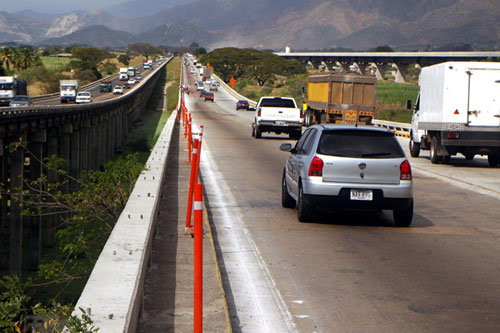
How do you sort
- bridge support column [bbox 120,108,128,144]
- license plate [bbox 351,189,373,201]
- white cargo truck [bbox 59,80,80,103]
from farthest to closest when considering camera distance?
white cargo truck [bbox 59,80,80,103]
bridge support column [bbox 120,108,128,144]
license plate [bbox 351,189,373,201]

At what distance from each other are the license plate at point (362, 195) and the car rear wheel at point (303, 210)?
0.76m

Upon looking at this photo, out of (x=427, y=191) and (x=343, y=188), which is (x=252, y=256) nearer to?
(x=343, y=188)

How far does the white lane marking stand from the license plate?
183cm

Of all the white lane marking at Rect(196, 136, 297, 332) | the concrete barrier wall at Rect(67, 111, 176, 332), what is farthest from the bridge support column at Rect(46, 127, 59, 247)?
the concrete barrier wall at Rect(67, 111, 176, 332)

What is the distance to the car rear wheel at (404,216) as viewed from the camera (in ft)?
41.7

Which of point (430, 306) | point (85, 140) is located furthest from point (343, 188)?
point (85, 140)

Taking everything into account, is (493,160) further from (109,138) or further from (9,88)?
(9,88)

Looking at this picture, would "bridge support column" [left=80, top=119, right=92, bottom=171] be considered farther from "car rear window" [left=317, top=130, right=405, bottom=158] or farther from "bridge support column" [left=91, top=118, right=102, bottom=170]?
"car rear window" [left=317, top=130, right=405, bottom=158]

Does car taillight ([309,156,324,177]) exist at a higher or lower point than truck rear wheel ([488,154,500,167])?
higher

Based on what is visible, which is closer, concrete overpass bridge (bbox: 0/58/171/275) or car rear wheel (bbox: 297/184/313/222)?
car rear wheel (bbox: 297/184/313/222)

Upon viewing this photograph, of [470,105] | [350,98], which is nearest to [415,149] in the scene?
[470,105]

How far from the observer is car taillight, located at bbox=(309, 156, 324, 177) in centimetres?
1252

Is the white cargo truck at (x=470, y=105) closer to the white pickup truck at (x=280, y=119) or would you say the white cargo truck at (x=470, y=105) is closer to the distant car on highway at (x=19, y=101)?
the white pickup truck at (x=280, y=119)

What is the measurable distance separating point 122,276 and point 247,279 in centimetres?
269
